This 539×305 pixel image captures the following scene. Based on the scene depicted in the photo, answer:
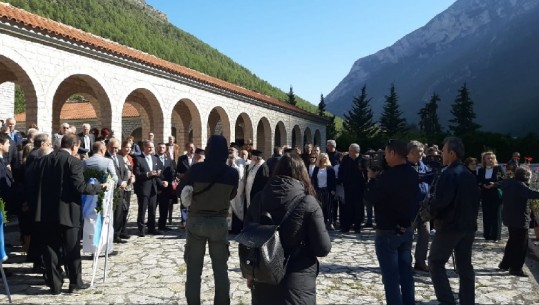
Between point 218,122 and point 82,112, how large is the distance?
9991mm

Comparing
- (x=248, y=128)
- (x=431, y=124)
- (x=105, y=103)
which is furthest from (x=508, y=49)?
(x=105, y=103)

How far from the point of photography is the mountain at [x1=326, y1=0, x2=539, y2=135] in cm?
10075

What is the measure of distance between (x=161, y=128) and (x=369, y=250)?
10.7 m

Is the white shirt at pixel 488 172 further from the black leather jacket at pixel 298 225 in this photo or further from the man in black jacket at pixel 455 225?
the black leather jacket at pixel 298 225

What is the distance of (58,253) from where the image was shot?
5000 millimetres

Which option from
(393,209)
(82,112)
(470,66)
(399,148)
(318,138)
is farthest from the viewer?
(470,66)

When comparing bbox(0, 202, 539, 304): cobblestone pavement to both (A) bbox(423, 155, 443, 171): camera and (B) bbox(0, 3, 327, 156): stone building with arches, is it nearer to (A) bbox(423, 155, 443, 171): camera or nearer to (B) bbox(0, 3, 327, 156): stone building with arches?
(A) bbox(423, 155, 443, 171): camera

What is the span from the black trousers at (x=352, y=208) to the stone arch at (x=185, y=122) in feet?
32.7

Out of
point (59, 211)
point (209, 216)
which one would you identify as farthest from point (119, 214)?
point (209, 216)

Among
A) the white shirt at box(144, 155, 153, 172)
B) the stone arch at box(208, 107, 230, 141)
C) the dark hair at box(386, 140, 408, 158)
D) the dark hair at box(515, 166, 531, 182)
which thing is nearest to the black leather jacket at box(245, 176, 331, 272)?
the dark hair at box(386, 140, 408, 158)

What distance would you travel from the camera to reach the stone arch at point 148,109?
1546cm

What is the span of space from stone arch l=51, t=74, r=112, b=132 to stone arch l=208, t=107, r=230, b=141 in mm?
6129

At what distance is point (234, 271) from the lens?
5.92 meters

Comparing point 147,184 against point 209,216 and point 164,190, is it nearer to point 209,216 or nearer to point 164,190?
point 164,190
